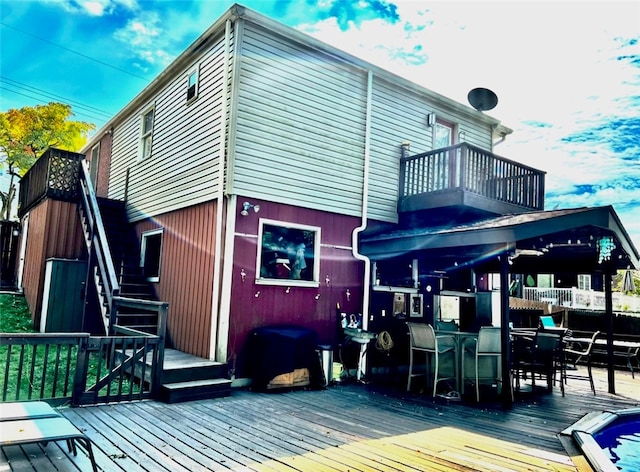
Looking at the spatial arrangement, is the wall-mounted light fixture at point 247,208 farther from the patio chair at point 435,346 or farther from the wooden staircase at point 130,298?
the patio chair at point 435,346

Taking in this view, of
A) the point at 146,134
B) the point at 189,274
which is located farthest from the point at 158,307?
the point at 146,134

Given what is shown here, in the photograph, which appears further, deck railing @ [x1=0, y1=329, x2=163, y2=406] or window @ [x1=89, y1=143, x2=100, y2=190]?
window @ [x1=89, y1=143, x2=100, y2=190]

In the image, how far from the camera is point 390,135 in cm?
899

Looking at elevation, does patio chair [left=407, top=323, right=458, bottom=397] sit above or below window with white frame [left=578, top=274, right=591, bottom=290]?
below

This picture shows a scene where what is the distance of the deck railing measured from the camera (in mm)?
4602

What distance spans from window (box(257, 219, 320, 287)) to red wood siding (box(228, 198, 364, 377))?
99 mm

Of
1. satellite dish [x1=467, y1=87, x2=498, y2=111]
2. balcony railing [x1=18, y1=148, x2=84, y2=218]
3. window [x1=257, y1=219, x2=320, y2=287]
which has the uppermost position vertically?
satellite dish [x1=467, y1=87, x2=498, y2=111]

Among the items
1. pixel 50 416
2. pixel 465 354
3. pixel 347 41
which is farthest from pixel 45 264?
pixel 465 354

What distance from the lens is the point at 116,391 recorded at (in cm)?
568

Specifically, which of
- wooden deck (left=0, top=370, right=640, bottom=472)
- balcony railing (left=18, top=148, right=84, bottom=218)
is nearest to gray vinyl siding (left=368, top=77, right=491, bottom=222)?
wooden deck (left=0, top=370, right=640, bottom=472)

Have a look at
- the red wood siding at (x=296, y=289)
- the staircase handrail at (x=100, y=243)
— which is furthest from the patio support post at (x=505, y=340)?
the staircase handrail at (x=100, y=243)

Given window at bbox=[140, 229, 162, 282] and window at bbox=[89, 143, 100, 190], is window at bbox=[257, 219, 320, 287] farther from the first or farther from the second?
window at bbox=[89, 143, 100, 190]

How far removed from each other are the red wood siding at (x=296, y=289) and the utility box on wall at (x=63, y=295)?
343cm

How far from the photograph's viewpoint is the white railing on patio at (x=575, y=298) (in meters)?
21.4
